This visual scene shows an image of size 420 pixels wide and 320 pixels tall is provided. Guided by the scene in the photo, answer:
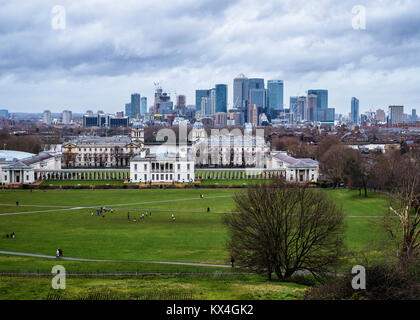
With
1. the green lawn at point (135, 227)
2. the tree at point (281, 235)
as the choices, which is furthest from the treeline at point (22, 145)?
the tree at point (281, 235)

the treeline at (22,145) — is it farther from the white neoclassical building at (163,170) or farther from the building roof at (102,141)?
the white neoclassical building at (163,170)

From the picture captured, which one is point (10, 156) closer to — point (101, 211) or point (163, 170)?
point (163, 170)

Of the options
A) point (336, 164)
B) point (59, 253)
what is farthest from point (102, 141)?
point (59, 253)

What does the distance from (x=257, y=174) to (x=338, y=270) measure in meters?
57.5

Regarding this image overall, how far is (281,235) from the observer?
2516cm

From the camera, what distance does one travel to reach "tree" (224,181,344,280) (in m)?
24.5

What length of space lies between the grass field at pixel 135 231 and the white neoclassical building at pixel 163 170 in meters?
16.9

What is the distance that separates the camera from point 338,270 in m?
25.7

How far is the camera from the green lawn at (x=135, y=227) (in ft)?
104

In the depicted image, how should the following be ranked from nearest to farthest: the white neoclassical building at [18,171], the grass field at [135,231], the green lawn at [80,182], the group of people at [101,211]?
the grass field at [135,231] < the group of people at [101,211] < the green lawn at [80,182] < the white neoclassical building at [18,171]

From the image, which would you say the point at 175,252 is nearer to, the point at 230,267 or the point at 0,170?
the point at 230,267

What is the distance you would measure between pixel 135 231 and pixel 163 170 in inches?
1644
